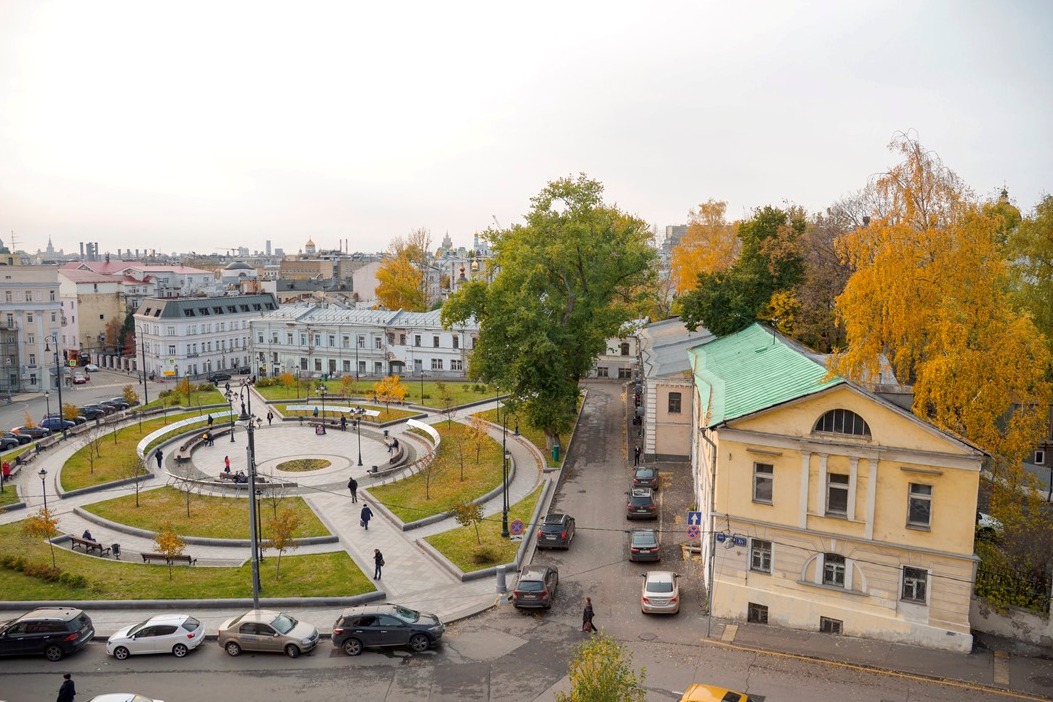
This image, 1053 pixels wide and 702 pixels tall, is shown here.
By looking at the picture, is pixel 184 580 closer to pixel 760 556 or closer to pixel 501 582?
pixel 501 582

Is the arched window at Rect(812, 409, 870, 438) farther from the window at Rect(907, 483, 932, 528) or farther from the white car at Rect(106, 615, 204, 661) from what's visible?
the white car at Rect(106, 615, 204, 661)

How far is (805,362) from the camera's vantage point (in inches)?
1154

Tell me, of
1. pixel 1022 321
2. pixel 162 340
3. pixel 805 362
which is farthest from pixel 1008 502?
pixel 162 340

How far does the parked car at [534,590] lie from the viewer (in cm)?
2628

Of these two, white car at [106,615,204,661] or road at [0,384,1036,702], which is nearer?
road at [0,384,1036,702]

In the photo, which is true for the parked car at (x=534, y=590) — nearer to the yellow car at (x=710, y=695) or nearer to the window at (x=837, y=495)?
the yellow car at (x=710, y=695)

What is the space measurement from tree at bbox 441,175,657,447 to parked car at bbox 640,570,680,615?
19920 mm

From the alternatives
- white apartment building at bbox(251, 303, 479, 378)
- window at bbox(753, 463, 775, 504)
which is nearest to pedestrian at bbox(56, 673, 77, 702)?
window at bbox(753, 463, 775, 504)

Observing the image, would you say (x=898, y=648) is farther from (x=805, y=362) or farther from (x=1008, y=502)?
(x=805, y=362)

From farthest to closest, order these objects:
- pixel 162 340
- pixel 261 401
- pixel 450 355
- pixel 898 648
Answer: pixel 162 340 < pixel 450 355 < pixel 261 401 < pixel 898 648

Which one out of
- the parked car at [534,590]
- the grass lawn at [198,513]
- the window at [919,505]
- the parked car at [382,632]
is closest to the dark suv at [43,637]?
the parked car at [382,632]

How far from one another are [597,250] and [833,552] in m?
29.3

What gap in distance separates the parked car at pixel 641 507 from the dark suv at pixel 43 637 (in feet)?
71.5

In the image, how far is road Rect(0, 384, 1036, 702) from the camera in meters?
21.1
